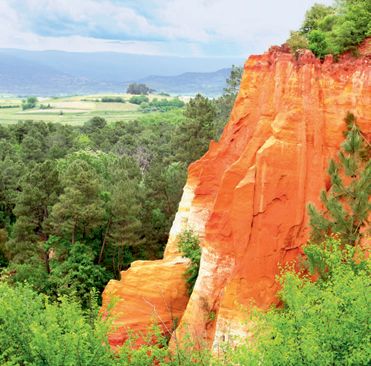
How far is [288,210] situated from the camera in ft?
74.9

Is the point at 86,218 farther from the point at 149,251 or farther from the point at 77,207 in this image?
the point at 149,251

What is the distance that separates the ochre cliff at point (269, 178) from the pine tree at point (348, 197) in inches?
48.0

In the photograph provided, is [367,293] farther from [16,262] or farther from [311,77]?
[16,262]

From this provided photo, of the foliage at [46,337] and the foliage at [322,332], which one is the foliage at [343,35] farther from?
the foliage at [46,337]

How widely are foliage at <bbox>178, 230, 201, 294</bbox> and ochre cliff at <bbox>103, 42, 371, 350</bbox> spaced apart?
10.2ft

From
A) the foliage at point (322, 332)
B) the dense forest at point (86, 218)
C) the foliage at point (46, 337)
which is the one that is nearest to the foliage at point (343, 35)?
the foliage at point (322, 332)

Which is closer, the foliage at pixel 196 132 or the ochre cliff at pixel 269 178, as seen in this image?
the ochre cliff at pixel 269 178

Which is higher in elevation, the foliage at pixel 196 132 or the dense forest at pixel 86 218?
the foliage at pixel 196 132

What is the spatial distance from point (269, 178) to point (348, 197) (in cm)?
324

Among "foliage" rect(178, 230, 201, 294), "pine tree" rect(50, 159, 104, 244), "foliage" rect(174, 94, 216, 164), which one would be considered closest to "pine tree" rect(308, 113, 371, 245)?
"foliage" rect(178, 230, 201, 294)

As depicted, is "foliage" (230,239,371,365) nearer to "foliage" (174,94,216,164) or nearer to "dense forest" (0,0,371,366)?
"dense forest" (0,0,371,366)

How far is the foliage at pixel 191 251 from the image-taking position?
1113 inches

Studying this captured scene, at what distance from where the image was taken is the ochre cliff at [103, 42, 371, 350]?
22469 millimetres

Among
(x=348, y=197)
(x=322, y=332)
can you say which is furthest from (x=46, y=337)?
(x=348, y=197)
